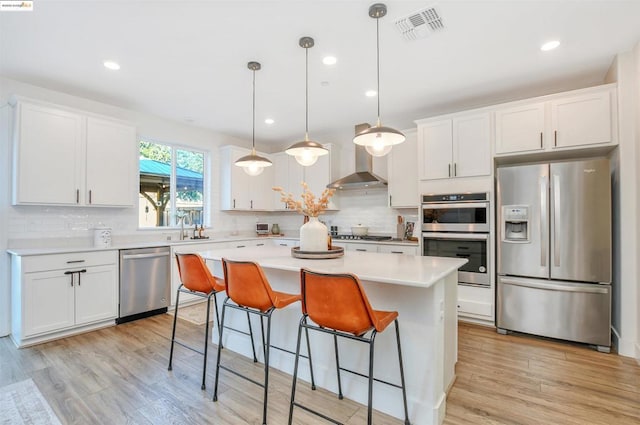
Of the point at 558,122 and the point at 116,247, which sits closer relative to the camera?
the point at 558,122

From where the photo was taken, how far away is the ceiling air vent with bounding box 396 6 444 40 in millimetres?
2344

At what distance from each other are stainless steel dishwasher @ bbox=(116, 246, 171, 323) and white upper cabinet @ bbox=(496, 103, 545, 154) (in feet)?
14.4

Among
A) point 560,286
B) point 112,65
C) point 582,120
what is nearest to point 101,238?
point 112,65

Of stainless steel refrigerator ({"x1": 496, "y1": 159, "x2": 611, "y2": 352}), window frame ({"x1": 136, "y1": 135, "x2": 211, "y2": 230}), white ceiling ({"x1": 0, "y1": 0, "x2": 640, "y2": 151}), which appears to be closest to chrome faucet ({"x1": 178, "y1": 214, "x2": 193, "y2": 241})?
window frame ({"x1": 136, "y1": 135, "x2": 211, "y2": 230})

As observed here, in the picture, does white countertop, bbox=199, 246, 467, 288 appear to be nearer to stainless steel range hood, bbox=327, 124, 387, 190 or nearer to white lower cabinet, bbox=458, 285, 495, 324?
white lower cabinet, bbox=458, 285, 495, 324

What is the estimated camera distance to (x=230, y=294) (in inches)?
87.3

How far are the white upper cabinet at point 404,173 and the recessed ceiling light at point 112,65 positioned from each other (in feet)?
11.2

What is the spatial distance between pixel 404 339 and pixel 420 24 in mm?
2356

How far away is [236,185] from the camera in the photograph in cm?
543

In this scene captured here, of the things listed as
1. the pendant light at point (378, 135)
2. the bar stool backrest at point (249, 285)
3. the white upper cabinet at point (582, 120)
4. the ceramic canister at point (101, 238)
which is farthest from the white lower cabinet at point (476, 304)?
the ceramic canister at point (101, 238)

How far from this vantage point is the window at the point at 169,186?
4.62 meters

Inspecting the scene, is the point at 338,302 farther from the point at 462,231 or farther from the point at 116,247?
the point at 116,247

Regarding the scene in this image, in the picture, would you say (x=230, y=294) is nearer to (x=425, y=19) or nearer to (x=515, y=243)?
(x=425, y=19)

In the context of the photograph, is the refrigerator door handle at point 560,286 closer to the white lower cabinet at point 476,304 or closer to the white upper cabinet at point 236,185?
the white lower cabinet at point 476,304
